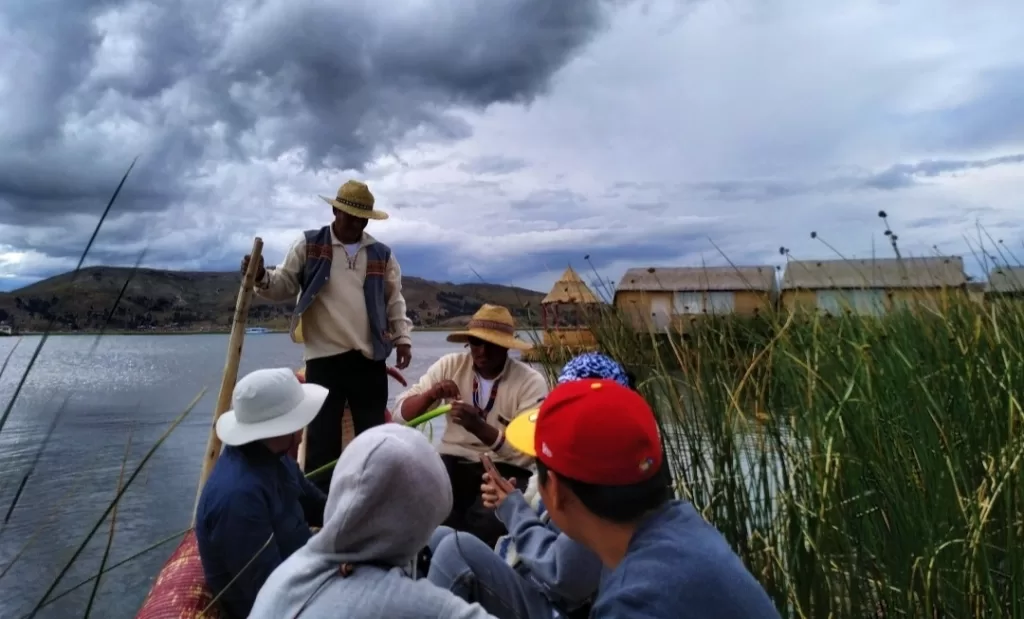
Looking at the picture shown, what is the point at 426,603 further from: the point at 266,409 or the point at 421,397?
the point at 421,397

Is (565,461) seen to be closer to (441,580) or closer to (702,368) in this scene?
(441,580)

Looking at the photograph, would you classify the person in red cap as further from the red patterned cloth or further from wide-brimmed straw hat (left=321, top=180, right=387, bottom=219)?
wide-brimmed straw hat (left=321, top=180, right=387, bottom=219)

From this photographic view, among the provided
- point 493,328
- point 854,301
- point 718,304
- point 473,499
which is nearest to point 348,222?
point 493,328

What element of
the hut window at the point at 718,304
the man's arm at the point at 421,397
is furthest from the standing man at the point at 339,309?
the hut window at the point at 718,304

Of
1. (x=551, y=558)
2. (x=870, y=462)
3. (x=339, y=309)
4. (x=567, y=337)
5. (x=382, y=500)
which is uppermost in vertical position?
(x=339, y=309)

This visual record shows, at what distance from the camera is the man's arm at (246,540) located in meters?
2.50

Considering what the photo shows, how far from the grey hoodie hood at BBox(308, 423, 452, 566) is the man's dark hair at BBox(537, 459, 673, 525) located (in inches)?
11.8

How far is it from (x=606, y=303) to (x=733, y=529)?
1.45 metres

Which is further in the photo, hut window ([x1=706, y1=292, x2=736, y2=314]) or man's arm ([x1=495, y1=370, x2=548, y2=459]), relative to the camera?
hut window ([x1=706, y1=292, x2=736, y2=314])

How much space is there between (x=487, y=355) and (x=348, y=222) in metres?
1.20

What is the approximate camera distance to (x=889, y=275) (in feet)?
16.1

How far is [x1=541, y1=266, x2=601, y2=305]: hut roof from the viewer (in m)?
4.33

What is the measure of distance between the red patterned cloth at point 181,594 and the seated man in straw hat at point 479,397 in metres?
1.23

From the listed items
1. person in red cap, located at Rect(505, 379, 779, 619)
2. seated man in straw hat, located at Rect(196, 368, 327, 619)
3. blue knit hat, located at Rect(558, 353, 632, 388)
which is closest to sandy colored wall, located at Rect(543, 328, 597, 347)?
blue knit hat, located at Rect(558, 353, 632, 388)
